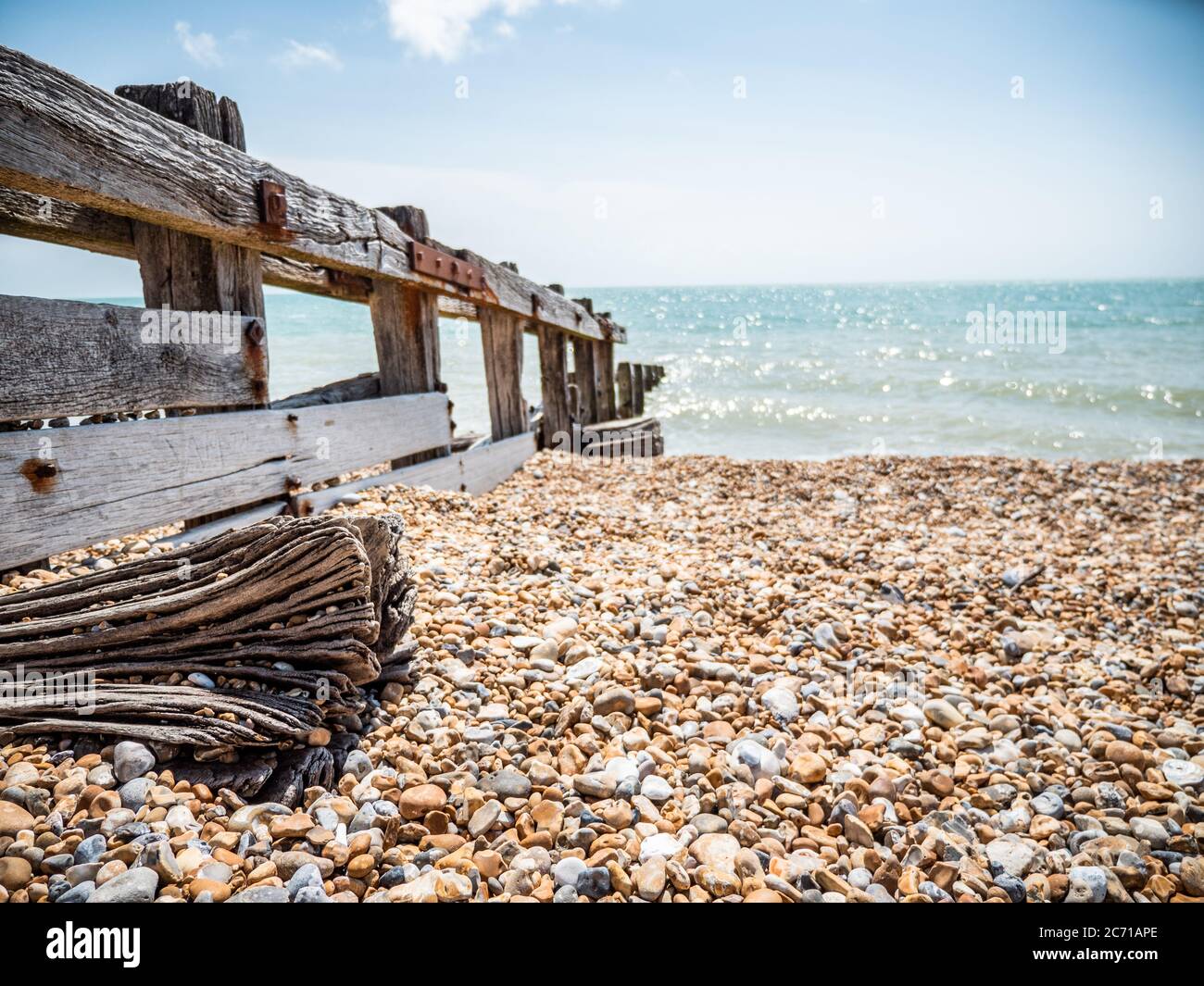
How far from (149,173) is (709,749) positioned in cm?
317

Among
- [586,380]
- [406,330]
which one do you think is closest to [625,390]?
[586,380]

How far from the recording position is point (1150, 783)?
2598 mm

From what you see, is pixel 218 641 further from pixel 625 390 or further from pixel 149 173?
pixel 625 390

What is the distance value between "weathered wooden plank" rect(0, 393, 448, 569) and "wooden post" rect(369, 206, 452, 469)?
0.83 m

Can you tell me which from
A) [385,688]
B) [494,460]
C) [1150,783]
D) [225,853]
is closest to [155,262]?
[385,688]

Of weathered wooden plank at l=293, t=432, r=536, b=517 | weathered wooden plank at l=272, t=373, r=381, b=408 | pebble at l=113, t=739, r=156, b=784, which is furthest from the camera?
weathered wooden plank at l=272, t=373, r=381, b=408

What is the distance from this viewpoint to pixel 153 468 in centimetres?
311

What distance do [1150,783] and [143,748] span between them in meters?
3.39

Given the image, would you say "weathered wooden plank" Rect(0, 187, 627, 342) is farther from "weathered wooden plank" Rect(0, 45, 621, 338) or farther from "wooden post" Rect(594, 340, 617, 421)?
"wooden post" Rect(594, 340, 617, 421)

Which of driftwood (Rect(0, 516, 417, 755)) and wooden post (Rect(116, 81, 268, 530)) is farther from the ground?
wooden post (Rect(116, 81, 268, 530))

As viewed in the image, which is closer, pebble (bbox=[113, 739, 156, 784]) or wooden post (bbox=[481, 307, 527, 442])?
pebble (bbox=[113, 739, 156, 784])

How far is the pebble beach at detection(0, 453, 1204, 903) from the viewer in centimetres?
188

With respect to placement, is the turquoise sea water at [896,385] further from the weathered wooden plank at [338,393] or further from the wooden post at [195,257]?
the wooden post at [195,257]

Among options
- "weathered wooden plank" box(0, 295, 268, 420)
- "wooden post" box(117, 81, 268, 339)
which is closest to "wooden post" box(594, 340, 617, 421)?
"wooden post" box(117, 81, 268, 339)
